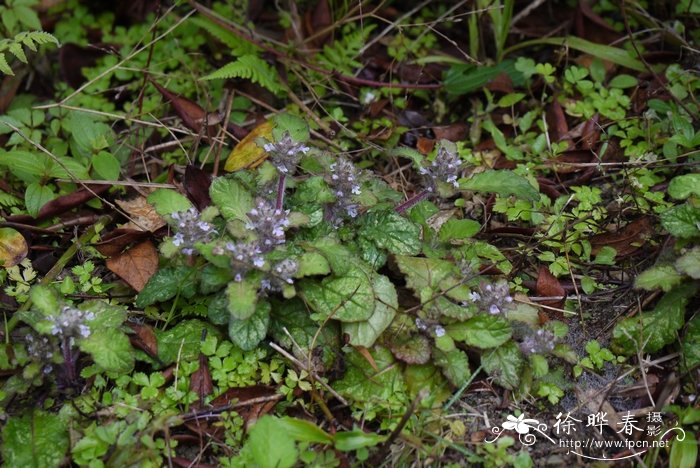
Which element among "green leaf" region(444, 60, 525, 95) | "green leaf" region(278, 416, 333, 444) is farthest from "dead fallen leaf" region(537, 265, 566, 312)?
"green leaf" region(444, 60, 525, 95)

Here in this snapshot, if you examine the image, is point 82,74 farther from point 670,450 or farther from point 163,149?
point 670,450

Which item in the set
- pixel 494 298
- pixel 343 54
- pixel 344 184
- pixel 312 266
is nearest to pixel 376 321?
pixel 312 266

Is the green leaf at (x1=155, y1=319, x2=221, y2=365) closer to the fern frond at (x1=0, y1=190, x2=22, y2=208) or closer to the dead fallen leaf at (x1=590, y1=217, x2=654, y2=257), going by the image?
the fern frond at (x1=0, y1=190, x2=22, y2=208)

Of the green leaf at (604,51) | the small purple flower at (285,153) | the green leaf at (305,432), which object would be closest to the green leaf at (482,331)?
the green leaf at (305,432)

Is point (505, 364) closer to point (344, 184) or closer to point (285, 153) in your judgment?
point (344, 184)

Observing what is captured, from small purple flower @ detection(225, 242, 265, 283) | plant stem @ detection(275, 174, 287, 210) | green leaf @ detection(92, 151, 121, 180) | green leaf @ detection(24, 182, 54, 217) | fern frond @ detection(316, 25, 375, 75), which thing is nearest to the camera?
small purple flower @ detection(225, 242, 265, 283)

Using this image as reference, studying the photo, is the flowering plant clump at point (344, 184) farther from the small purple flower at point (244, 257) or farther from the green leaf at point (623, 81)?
the green leaf at point (623, 81)
